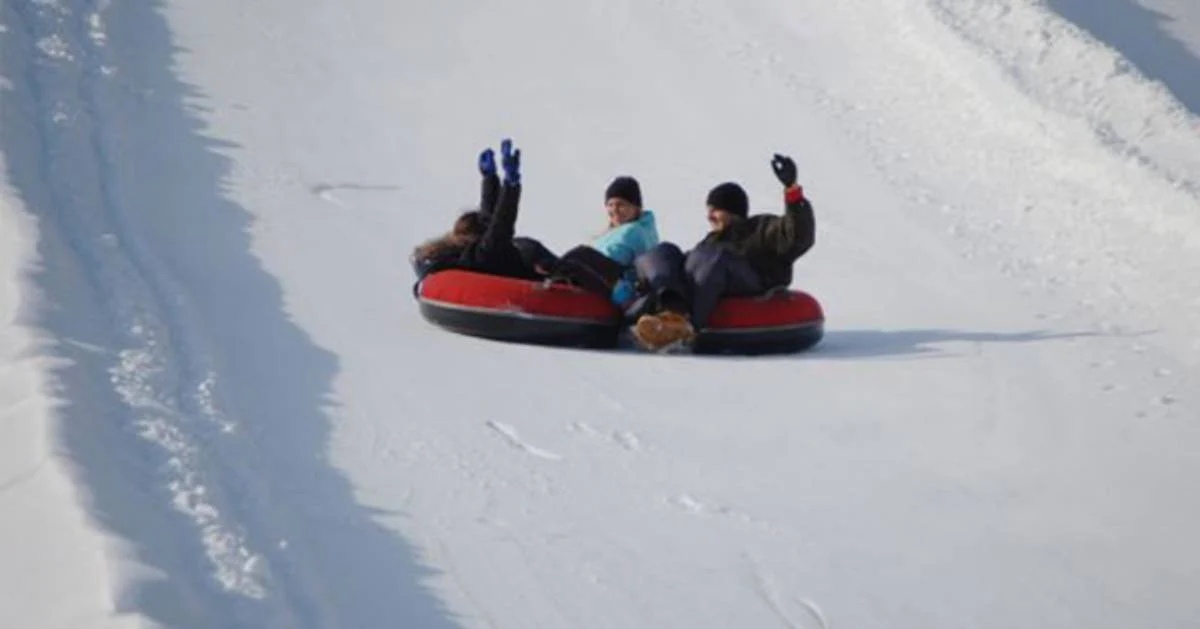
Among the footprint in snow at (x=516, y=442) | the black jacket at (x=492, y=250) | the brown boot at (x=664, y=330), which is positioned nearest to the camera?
the footprint in snow at (x=516, y=442)

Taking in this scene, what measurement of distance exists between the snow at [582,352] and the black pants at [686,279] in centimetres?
32

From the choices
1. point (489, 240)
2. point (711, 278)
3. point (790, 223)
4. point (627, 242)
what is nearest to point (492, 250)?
point (489, 240)

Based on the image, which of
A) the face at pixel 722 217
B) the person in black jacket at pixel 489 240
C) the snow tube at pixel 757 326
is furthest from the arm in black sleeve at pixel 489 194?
the snow tube at pixel 757 326

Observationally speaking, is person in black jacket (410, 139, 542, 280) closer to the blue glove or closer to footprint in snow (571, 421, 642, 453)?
the blue glove

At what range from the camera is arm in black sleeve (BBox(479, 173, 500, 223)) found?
8.22 m

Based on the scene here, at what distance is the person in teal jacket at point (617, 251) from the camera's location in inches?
306

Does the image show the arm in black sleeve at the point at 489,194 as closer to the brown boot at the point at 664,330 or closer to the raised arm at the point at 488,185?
the raised arm at the point at 488,185

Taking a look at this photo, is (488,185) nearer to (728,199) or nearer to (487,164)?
(487,164)

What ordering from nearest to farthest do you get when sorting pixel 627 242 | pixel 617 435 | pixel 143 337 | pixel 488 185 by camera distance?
pixel 617 435
pixel 143 337
pixel 627 242
pixel 488 185

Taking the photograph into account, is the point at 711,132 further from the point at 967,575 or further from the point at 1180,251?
the point at 967,575

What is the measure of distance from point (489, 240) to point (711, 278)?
1.14 meters

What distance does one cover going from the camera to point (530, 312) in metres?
7.62

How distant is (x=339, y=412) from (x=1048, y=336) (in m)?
3.64

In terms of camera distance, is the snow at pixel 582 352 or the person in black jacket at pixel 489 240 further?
the person in black jacket at pixel 489 240
